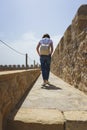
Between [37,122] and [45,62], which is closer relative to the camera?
[37,122]

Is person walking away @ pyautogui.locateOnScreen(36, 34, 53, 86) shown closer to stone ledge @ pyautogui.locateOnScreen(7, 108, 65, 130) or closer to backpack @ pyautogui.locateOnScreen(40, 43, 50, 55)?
backpack @ pyautogui.locateOnScreen(40, 43, 50, 55)

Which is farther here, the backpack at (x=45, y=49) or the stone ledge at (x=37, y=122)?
the backpack at (x=45, y=49)

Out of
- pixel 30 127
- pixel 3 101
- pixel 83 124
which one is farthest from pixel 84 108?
pixel 3 101

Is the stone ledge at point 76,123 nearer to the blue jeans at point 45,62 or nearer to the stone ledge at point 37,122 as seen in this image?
the stone ledge at point 37,122

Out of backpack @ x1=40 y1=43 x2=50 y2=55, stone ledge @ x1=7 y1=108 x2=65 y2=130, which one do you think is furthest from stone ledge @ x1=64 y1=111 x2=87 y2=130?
backpack @ x1=40 y1=43 x2=50 y2=55

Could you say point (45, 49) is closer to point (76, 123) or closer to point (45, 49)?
point (45, 49)

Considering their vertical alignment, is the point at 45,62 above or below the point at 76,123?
above

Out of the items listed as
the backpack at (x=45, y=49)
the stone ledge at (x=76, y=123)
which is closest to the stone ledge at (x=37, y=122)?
the stone ledge at (x=76, y=123)

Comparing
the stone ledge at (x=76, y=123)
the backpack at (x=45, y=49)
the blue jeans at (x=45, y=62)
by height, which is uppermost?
the backpack at (x=45, y=49)

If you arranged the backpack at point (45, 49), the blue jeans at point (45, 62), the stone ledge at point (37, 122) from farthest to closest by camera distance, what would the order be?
the blue jeans at point (45, 62), the backpack at point (45, 49), the stone ledge at point (37, 122)

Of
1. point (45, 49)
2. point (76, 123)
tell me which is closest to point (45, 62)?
point (45, 49)

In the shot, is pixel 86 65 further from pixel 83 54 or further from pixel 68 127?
pixel 68 127

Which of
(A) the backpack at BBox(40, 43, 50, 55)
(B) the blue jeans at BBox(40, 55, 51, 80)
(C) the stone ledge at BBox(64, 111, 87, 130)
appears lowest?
(C) the stone ledge at BBox(64, 111, 87, 130)

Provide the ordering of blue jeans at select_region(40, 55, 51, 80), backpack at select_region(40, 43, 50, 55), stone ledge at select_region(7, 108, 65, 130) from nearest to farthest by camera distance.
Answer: stone ledge at select_region(7, 108, 65, 130) → backpack at select_region(40, 43, 50, 55) → blue jeans at select_region(40, 55, 51, 80)
